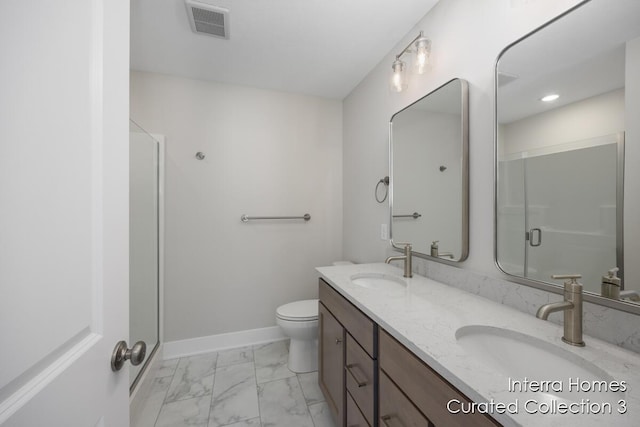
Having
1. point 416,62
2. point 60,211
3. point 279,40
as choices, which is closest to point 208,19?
point 279,40

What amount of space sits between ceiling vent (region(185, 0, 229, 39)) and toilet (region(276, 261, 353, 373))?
6.37ft

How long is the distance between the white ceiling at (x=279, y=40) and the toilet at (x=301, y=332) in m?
1.89

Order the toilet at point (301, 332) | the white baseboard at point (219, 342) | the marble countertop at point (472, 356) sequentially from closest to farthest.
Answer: the marble countertop at point (472, 356)
the toilet at point (301, 332)
the white baseboard at point (219, 342)

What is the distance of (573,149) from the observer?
85cm

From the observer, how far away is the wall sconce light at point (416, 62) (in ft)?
4.57

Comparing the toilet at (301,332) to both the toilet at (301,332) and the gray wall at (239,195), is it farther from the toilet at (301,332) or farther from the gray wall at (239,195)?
the gray wall at (239,195)

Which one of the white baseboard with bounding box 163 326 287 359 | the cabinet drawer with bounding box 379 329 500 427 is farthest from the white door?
the white baseboard with bounding box 163 326 287 359

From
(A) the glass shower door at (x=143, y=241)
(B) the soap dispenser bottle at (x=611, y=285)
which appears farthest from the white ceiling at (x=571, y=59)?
(A) the glass shower door at (x=143, y=241)

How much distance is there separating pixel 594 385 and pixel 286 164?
2.25 metres

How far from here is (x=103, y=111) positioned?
21.1 inches

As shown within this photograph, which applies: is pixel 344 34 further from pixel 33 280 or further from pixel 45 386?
pixel 45 386

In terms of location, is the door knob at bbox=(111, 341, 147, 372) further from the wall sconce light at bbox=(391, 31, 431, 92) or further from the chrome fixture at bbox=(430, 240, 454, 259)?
the wall sconce light at bbox=(391, 31, 431, 92)

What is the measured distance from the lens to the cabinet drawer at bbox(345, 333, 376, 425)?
98cm

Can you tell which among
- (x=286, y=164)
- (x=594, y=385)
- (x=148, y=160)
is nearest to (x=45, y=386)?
(x=594, y=385)
